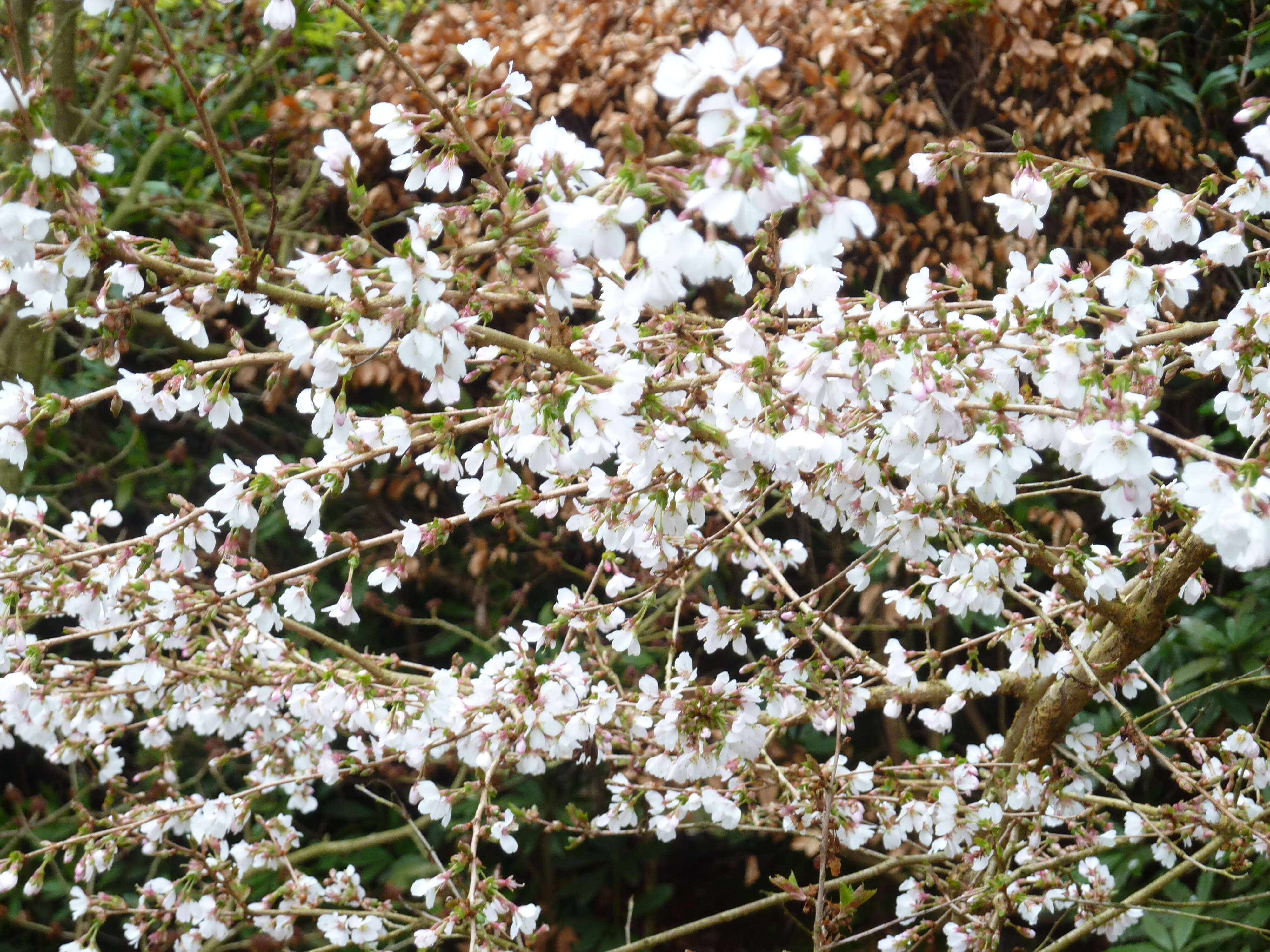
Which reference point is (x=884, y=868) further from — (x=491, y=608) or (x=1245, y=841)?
(x=491, y=608)

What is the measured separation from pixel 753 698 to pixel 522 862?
2.11m

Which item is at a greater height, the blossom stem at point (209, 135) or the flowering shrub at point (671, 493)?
the blossom stem at point (209, 135)

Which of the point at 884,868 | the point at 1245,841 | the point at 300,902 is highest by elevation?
the point at 1245,841

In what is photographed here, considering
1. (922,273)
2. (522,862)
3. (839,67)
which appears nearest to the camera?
(922,273)

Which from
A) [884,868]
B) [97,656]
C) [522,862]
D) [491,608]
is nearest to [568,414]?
[884,868]

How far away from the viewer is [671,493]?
4.60 ft

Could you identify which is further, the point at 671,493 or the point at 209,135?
the point at 671,493

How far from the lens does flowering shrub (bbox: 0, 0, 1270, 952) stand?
1062 mm

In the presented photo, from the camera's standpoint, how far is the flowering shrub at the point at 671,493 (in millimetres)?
1062

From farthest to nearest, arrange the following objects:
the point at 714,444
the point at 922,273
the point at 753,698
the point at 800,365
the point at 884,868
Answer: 1. the point at 884,868
2. the point at 753,698
3. the point at 922,273
4. the point at 714,444
5. the point at 800,365

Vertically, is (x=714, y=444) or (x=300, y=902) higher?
(x=714, y=444)

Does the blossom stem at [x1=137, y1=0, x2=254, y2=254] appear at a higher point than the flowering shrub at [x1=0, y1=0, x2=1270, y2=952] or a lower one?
higher

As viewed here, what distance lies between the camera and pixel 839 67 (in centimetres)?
283

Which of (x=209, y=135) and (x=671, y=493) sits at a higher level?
(x=209, y=135)
